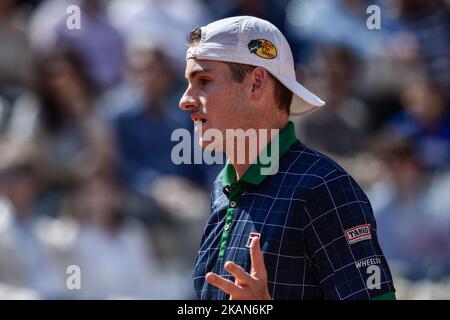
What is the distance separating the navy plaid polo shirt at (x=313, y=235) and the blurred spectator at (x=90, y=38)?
4.74m

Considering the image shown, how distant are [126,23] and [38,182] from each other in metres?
1.68

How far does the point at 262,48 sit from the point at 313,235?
633 millimetres

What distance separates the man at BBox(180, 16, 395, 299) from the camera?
304 cm

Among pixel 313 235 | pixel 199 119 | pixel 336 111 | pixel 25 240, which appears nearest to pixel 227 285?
pixel 313 235

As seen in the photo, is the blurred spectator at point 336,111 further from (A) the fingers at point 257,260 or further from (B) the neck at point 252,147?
(A) the fingers at point 257,260

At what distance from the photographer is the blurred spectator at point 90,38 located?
7.86 metres

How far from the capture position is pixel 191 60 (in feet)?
11.0

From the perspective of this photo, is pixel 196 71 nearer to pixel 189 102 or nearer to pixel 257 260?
pixel 189 102

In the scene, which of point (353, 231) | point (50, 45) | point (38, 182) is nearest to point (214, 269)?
point (353, 231)

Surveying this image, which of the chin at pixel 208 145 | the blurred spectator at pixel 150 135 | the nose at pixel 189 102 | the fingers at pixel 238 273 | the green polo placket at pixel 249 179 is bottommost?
the fingers at pixel 238 273

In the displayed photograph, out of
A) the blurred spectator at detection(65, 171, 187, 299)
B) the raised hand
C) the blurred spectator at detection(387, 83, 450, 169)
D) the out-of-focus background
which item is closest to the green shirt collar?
the raised hand

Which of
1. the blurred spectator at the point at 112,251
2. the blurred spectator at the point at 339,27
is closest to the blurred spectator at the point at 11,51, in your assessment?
the blurred spectator at the point at 112,251

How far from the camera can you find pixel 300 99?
11.4 ft

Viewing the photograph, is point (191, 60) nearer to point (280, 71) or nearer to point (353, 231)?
point (280, 71)
